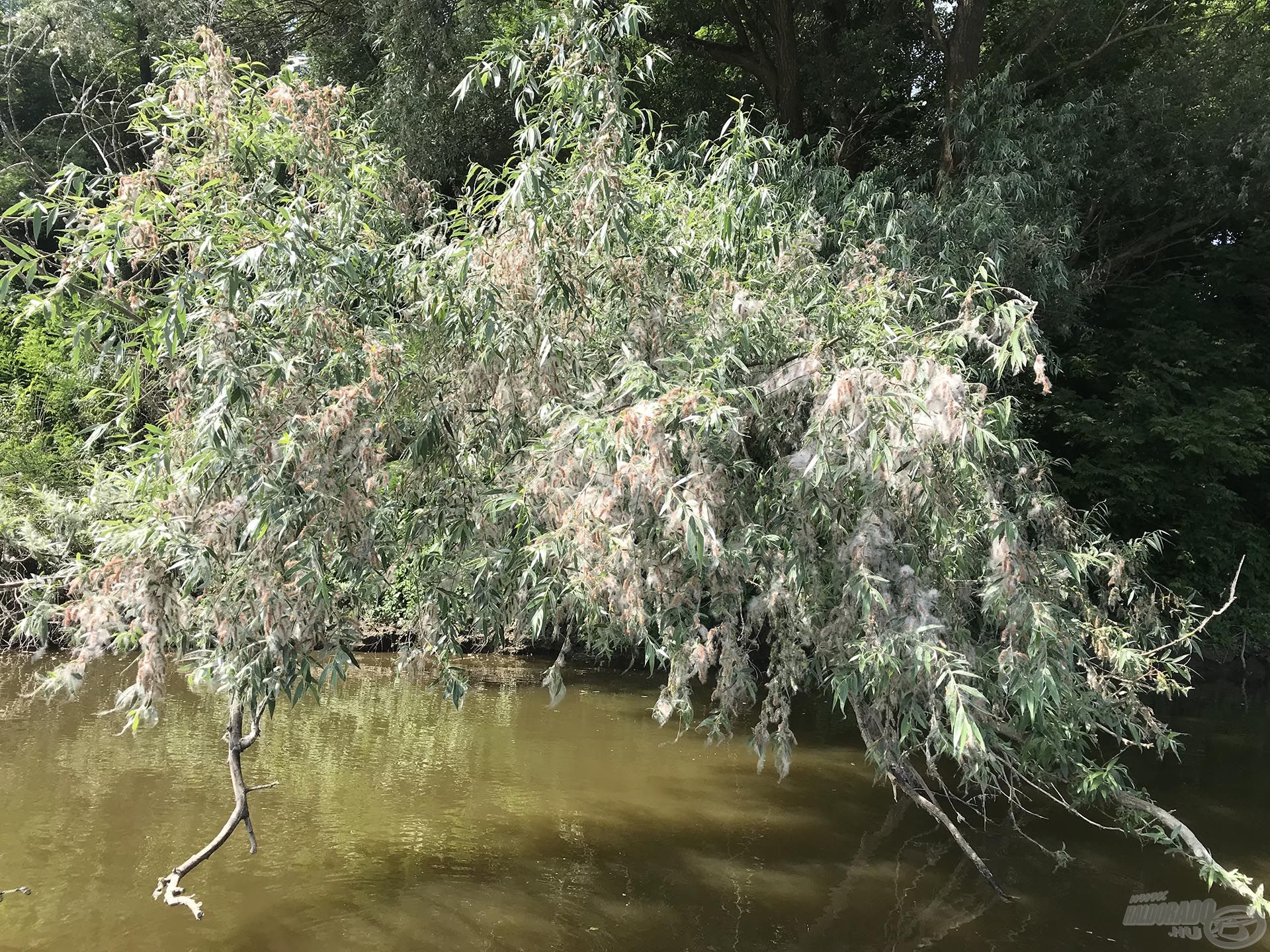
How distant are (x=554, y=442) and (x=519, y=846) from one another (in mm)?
3205

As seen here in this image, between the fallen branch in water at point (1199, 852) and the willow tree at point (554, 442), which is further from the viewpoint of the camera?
the fallen branch in water at point (1199, 852)

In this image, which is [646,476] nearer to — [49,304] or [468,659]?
[49,304]

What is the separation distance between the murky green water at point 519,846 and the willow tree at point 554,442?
36.3 inches

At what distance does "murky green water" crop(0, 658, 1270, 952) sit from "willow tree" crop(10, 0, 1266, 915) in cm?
92

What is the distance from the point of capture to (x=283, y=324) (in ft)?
11.8

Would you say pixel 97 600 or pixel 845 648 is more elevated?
pixel 845 648

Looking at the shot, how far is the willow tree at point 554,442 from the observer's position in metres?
3.23

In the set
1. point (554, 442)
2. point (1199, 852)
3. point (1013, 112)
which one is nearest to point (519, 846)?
point (554, 442)

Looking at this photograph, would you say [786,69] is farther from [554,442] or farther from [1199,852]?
[1199,852]

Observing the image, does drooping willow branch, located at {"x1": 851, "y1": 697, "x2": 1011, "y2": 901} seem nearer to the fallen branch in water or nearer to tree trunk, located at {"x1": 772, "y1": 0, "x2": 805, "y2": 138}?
the fallen branch in water

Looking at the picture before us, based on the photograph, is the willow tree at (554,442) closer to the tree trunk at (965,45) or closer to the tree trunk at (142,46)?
the tree trunk at (965,45)

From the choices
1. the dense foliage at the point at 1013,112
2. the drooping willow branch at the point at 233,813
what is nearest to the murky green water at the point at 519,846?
the drooping willow branch at the point at 233,813

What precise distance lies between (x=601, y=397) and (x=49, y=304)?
207 cm

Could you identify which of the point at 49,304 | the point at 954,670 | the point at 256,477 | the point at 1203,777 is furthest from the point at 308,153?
the point at 1203,777
